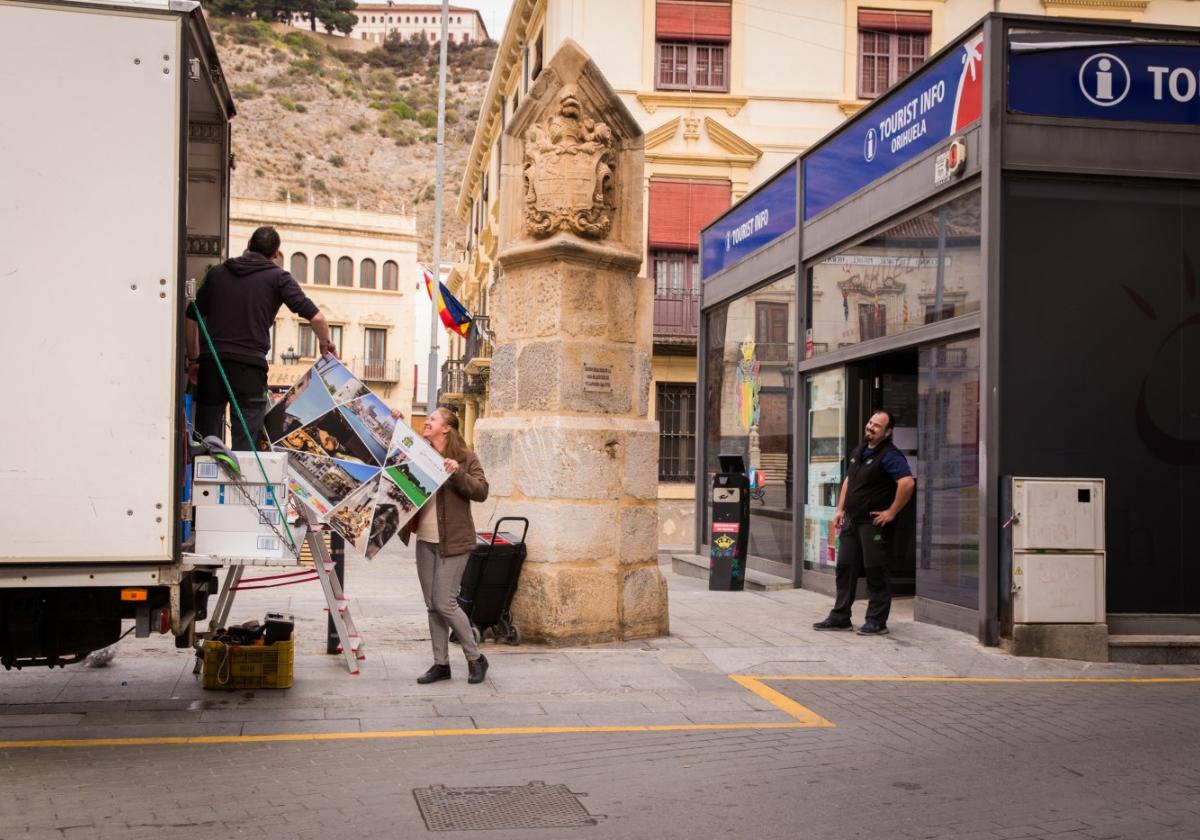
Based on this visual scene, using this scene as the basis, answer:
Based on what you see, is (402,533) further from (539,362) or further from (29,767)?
(29,767)

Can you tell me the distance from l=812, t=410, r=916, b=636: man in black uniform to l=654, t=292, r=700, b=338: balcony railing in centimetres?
1801

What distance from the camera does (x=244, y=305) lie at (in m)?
7.50

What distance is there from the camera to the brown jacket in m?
8.29

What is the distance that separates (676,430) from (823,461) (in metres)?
14.7

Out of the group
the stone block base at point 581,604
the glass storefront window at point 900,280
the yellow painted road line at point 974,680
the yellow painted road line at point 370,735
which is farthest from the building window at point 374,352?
the yellow painted road line at point 370,735

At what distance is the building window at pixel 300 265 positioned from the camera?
59.0 metres

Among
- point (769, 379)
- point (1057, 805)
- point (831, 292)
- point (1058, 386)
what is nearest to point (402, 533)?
point (1057, 805)

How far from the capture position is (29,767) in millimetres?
6090

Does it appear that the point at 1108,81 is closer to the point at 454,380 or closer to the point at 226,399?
the point at 226,399

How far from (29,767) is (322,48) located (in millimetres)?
140103

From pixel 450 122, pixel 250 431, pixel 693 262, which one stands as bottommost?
pixel 250 431

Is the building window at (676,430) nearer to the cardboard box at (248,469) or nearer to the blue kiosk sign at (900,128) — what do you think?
the blue kiosk sign at (900,128)

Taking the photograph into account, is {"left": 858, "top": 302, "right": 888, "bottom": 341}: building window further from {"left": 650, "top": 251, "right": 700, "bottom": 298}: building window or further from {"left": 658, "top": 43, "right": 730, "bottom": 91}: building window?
{"left": 658, "top": 43, "right": 730, "bottom": 91}: building window

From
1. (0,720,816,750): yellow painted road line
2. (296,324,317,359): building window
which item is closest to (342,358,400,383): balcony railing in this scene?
(296,324,317,359): building window
